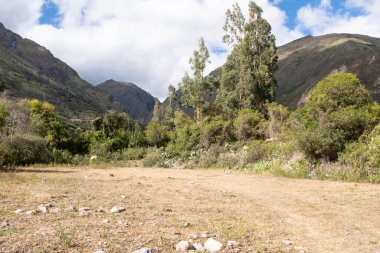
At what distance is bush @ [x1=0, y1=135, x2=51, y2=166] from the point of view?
989 inches

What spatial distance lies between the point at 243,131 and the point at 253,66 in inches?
389

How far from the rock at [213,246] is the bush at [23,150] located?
21.2 m

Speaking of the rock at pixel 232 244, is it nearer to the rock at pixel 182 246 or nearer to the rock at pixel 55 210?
the rock at pixel 182 246

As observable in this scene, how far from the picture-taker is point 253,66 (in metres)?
42.0

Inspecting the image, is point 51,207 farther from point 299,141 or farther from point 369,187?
point 299,141

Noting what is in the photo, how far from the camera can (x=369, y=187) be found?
15.2m

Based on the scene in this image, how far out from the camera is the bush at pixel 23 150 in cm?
2512

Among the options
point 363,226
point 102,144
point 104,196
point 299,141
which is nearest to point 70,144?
point 102,144

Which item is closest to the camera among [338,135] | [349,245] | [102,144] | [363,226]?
[349,245]

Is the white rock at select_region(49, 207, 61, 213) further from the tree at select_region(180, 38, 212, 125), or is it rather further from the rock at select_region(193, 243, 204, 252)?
the tree at select_region(180, 38, 212, 125)

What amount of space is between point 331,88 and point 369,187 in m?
9.07

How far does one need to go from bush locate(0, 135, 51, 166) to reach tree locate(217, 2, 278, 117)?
2153 cm

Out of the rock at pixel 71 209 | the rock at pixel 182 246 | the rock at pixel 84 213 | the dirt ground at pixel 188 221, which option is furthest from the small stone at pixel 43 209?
the rock at pixel 182 246

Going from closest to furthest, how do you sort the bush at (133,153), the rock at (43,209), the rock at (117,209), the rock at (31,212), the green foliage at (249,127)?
the rock at (31,212) < the rock at (43,209) < the rock at (117,209) < the green foliage at (249,127) < the bush at (133,153)
